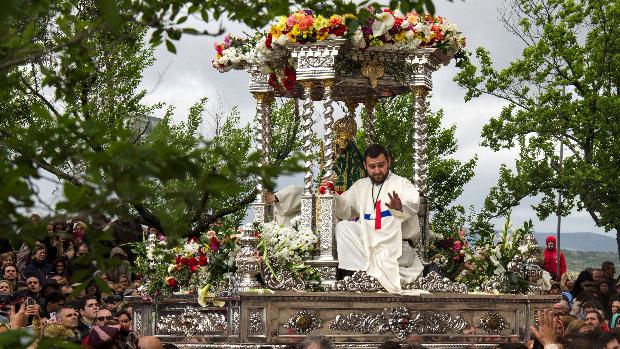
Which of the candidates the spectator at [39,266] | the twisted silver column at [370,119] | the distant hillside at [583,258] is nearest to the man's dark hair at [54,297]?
the spectator at [39,266]

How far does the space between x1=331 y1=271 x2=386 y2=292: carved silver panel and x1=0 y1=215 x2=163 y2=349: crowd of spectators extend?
2.57m

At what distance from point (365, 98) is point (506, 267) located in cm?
380

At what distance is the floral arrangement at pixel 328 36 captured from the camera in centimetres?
1742

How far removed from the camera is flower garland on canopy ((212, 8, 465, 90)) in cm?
1744

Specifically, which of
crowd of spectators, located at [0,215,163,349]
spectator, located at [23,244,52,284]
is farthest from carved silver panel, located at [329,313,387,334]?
spectator, located at [23,244,52,284]

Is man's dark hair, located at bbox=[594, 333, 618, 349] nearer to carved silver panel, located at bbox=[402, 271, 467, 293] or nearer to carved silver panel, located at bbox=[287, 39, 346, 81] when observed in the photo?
carved silver panel, located at bbox=[402, 271, 467, 293]

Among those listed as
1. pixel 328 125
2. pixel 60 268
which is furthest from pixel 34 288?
pixel 328 125

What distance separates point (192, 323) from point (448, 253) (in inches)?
167

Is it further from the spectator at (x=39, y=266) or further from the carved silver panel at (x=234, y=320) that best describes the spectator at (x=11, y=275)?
the carved silver panel at (x=234, y=320)

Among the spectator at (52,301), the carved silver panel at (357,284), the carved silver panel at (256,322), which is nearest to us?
the carved silver panel at (256,322)

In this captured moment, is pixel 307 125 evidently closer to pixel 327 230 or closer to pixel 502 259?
pixel 327 230

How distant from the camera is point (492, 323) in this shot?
17297mm

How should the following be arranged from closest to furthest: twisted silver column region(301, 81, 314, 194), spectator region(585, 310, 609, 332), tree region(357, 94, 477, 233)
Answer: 1. spectator region(585, 310, 609, 332)
2. twisted silver column region(301, 81, 314, 194)
3. tree region(357, 94, 477, 233)

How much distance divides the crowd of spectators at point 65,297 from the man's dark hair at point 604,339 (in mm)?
3548
